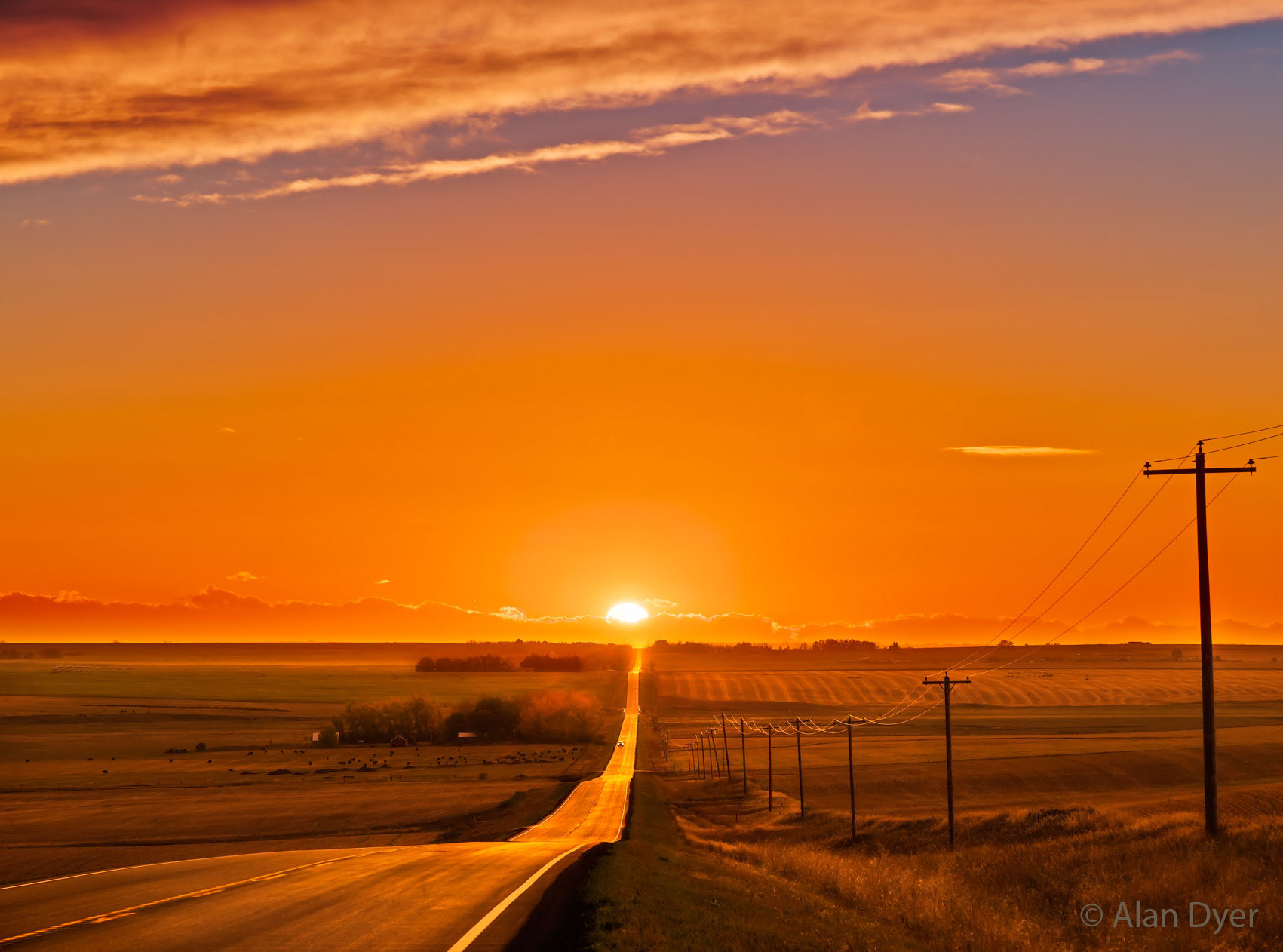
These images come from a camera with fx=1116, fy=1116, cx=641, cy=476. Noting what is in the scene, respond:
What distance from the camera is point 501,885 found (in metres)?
24.7

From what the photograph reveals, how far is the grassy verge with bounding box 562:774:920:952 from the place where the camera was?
19.3 metres

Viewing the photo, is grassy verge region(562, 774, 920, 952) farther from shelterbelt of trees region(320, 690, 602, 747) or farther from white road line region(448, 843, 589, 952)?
shelterbelt of trees region(320, 690, 602, 747)

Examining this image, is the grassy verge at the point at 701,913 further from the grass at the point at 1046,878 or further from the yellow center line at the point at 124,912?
the yellow center line at the point at 124,912

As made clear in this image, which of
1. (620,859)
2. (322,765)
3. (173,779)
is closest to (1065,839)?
(620,859)

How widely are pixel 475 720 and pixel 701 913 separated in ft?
560

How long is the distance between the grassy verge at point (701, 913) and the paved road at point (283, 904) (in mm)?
1644

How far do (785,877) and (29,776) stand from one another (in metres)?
109

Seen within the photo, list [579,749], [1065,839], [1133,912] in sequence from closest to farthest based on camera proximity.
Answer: [1133,912], [1065,839], [579,749]

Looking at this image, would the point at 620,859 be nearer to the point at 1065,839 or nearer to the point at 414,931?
the point at 414,931

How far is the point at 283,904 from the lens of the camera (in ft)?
70.1

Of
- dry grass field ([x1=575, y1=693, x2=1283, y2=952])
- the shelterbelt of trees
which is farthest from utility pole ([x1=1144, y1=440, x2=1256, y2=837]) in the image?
the shelterbelt of trees

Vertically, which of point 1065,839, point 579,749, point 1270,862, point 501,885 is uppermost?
point 501,885

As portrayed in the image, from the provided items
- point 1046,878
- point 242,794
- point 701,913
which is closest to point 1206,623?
point 1046,878

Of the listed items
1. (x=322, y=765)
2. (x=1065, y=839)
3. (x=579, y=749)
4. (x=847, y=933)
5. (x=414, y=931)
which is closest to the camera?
(x=414, y=931)
